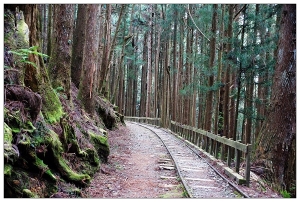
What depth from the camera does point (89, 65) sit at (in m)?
13.3

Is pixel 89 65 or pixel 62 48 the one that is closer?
pixel 62 48

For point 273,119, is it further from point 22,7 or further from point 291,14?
point 22,7

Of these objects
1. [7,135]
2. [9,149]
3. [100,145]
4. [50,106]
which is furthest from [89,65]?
[9,149]

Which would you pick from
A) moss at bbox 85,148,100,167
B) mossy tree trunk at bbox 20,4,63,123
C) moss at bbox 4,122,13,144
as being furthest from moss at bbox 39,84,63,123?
moss at bbox 4,122,13,144

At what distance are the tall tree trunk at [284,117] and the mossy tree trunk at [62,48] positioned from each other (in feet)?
21.0

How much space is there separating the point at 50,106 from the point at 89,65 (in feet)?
21.5

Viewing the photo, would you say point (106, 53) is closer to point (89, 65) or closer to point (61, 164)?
point (89, 65)

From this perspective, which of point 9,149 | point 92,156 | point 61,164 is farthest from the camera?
point 92,156

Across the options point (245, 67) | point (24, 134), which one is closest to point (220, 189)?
point (24, 134)

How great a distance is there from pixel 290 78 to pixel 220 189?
335 cm

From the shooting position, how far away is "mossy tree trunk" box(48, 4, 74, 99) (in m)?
10.7

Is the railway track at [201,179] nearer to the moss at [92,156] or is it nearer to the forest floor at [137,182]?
the forest floor at [137,182]

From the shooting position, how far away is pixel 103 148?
9.45 m

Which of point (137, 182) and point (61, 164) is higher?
point (61, 164)
